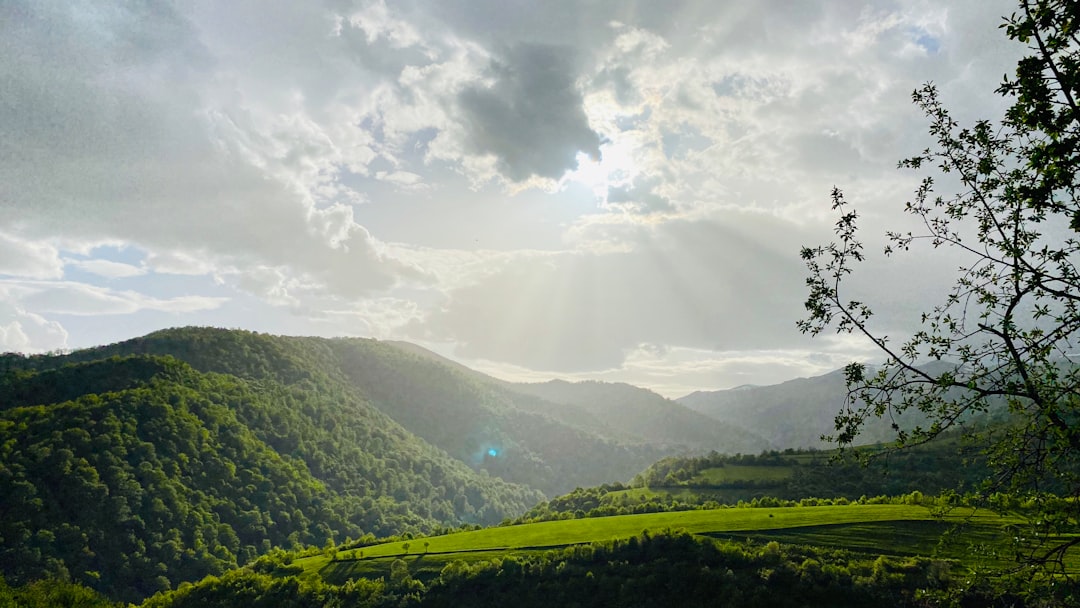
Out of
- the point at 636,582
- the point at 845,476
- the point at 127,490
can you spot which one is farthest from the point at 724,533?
the point at 127,490

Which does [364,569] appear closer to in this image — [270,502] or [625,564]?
[625,564]

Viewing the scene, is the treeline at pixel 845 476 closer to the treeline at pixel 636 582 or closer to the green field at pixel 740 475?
the green field at pixel 740 475

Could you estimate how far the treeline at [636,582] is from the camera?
5497 centimetres

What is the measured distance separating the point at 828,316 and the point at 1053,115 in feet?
21.7


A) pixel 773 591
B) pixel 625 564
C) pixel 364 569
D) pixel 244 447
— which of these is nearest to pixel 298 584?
pixel 364 569

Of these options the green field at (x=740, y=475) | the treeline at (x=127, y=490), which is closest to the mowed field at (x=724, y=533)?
the treeline at (x=127, y=490)

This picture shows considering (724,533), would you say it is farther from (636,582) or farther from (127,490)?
(127,490)

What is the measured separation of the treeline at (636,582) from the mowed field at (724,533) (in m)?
3.80

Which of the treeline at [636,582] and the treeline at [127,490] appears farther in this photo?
the treeline at [127,490]

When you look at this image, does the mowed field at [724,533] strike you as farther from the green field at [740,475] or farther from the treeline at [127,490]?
the green field at [740,475]

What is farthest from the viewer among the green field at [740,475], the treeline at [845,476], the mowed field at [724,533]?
the green field at [740,475]

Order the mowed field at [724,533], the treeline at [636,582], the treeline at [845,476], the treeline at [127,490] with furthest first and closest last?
the treeline at [127,490] → the treeline at [845,476] → the mowed field at [724,533] → the treeline at [636,582]

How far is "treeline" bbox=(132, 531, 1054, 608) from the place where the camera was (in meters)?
55.0

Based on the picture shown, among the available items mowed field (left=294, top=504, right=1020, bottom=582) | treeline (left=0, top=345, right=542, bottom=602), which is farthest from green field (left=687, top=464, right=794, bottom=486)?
treeline (left=0, top=345, right=542, bottom=602)
